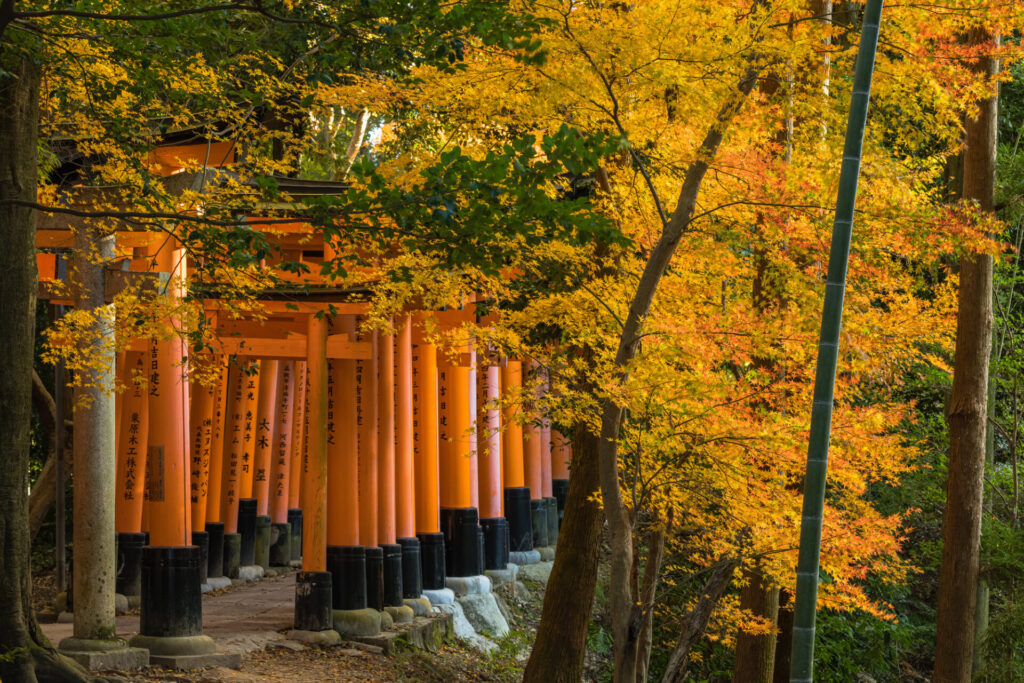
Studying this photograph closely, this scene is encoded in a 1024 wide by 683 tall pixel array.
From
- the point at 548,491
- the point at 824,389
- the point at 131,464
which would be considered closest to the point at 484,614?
the point at 131,464

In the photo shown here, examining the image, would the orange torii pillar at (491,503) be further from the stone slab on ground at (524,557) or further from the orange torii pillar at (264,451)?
the orange torii pillar at (264,451)

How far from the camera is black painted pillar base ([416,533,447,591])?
17.0m

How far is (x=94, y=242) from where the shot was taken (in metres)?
11.0

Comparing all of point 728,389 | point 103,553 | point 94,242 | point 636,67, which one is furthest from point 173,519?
point 636,67

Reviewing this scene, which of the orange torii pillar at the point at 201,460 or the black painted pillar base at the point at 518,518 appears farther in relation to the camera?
the black painted pillar base at the point at 518,518

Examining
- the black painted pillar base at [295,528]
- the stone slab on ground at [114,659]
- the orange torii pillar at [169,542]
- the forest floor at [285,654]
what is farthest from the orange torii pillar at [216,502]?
the stone slab on ground at [114,659]

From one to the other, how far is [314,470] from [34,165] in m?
6.95

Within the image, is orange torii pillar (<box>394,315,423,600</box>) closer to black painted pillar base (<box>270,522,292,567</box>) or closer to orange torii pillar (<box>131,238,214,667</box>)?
orange torii pillar (<box>131,238,214,667</box>)

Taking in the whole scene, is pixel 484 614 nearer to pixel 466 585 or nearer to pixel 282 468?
pixel 466 585

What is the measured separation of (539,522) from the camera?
77.4ft

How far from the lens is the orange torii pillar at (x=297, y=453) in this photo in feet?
71.4

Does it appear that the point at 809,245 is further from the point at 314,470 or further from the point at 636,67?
the point at 314,470

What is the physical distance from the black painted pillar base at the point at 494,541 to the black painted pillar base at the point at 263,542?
14.2 feet

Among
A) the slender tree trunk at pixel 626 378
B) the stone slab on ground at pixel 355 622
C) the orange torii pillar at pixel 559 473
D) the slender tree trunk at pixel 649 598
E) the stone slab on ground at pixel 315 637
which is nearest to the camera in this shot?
the slender tree trunk at pixel 626 378
